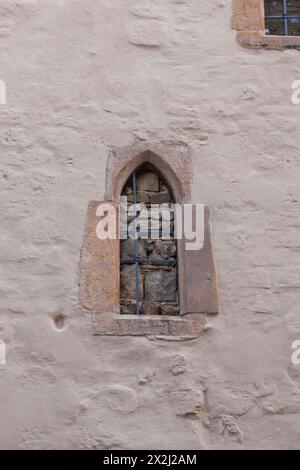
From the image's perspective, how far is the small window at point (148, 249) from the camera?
5.34 meters

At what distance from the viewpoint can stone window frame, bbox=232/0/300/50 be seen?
232 inches

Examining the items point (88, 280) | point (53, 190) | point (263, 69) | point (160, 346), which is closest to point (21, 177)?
point (53, 190)

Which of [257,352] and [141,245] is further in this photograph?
[141,245]

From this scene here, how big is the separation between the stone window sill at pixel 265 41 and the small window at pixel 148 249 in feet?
3.44

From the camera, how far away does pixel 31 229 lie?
5.30 m

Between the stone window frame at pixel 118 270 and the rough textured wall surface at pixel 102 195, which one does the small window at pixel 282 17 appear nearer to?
the rough textured wall surface at pixel 102 195

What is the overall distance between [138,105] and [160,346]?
150cm

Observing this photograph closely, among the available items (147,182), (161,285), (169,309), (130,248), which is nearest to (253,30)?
(147,182)

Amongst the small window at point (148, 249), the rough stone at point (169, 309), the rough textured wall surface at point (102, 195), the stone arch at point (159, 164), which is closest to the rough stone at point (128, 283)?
the small window at point (148, 249)

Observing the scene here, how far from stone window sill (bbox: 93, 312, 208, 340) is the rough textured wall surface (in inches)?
1.7

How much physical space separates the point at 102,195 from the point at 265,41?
1488mm
